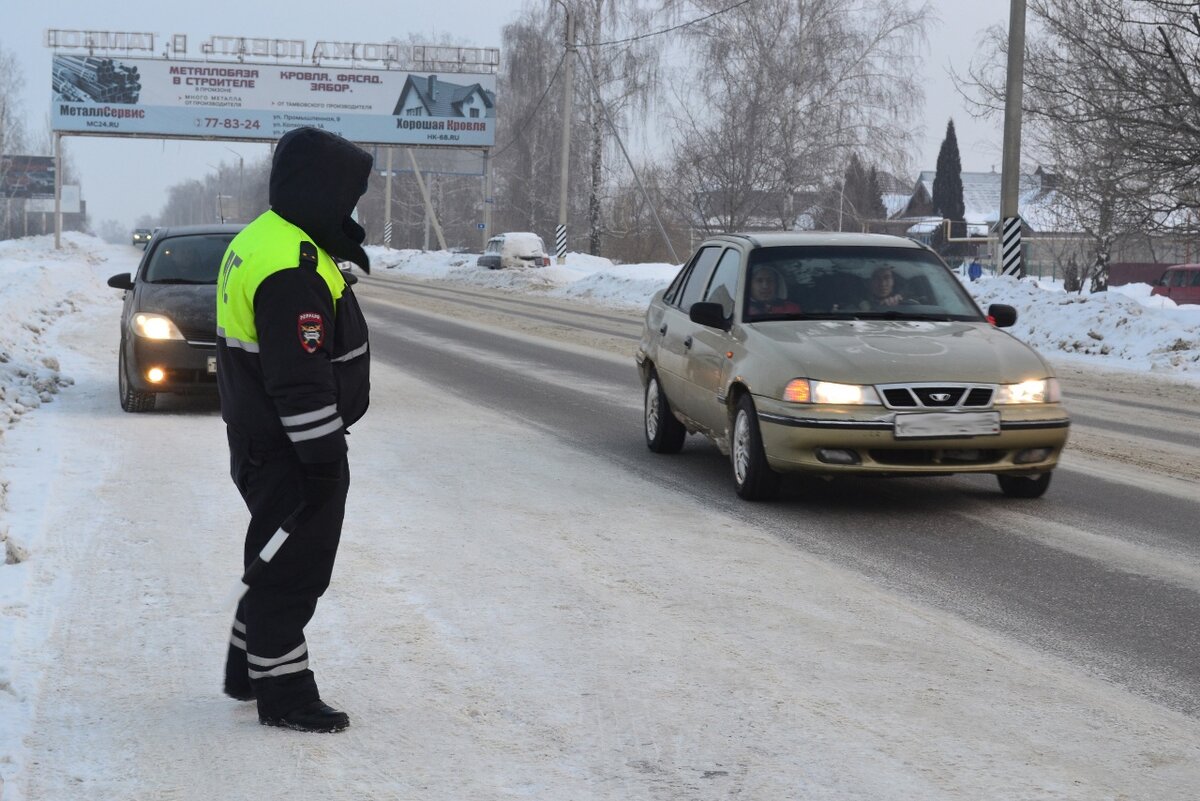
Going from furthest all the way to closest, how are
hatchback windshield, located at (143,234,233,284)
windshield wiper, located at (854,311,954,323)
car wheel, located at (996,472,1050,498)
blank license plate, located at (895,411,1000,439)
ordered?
hatchback windshield, located at (143,234,233,284) < windshield wiper, located at (854,311,954,323) < car wheel, located at (996,472,1050,498) < blank license plate, located at (895,411,1000,439)

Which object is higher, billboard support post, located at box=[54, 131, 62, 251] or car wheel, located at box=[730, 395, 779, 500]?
billboard support post, located at box=[54, 131, 62, 251]

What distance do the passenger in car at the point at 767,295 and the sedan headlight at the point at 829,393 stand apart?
1.13 meters

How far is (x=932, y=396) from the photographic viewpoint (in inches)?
299

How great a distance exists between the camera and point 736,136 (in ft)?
142

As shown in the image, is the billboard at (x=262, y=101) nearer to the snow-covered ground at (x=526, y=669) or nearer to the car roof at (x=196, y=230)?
the car roof at (x=196, y=230)

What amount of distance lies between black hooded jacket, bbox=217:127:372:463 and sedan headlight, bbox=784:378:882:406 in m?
3.81

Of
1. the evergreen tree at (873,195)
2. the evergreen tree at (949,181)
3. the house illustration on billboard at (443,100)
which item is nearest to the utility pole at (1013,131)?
the evergreen tree at (873,195)

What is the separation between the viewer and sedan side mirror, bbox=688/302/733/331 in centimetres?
873

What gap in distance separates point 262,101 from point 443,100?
7.36 metres

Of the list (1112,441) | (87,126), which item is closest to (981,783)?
(1112,441)

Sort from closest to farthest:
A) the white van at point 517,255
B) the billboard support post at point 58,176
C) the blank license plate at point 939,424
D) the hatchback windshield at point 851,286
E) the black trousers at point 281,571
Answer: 1. the black trousers at point 281,571
2. the blank license plate at point 939,424
3. the hatchback windshield at point 851,286
4. the white van at point 517,255
5. the billboard support post at point 58,176

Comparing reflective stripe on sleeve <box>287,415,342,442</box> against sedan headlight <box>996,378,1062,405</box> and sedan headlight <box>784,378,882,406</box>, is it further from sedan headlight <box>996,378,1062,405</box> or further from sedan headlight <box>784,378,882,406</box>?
sedan headlight <box>996,378,1062,405</box>

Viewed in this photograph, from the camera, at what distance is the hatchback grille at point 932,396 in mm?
7566

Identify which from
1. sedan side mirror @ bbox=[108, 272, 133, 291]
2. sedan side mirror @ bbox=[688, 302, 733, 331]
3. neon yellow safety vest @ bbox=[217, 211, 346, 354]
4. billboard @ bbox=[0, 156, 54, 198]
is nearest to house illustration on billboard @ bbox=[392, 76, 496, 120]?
sedan side mirror @ bbox=[108, 272, 133, 291]
